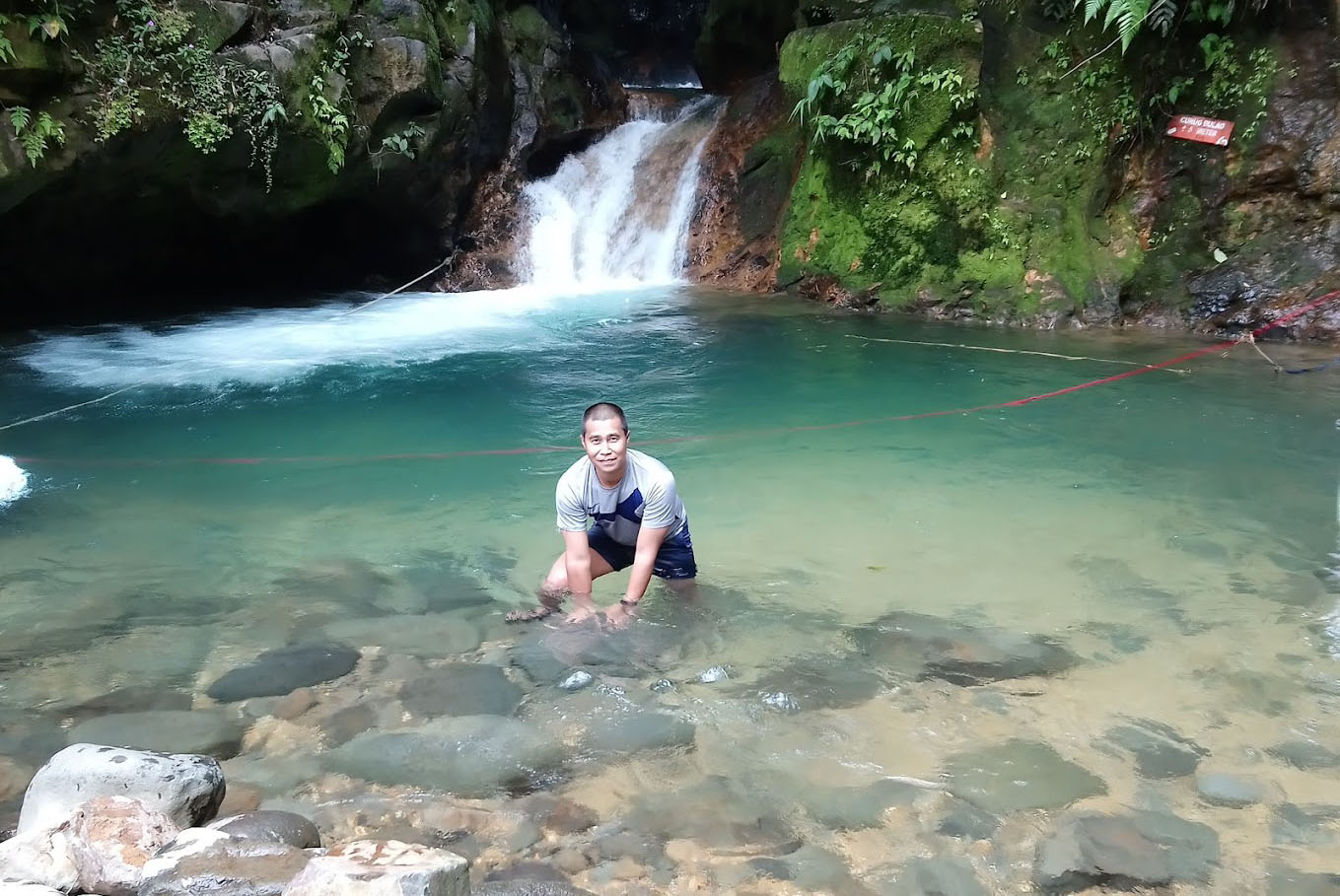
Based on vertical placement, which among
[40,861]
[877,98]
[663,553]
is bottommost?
[40,861]

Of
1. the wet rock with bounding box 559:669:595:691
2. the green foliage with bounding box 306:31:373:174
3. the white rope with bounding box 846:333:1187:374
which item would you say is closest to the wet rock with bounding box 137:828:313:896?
the wet rock with bounding box 559:669:595:691

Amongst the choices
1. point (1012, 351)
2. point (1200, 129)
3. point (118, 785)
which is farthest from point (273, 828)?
point (1200, 129)

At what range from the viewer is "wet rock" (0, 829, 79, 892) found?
2.37m

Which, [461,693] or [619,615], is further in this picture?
[619,615]

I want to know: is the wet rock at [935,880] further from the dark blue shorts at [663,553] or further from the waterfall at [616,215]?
the waterfall at [616,215]

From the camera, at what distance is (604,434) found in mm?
3934

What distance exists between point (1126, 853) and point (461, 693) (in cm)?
239

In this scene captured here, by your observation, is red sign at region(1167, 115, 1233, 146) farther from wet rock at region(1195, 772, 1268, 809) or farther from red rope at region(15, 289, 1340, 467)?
wet rock at region(1195, 772, 1268, 809)

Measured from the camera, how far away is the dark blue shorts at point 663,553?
14.6 feet

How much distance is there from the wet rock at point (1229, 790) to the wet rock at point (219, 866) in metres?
2.70

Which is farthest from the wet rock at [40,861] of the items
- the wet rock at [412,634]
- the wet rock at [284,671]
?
the wet rock at [412,634]

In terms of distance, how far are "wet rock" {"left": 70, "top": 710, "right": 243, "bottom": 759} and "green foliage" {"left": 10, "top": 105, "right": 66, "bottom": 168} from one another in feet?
26.2

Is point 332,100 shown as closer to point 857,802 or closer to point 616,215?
point 616,215

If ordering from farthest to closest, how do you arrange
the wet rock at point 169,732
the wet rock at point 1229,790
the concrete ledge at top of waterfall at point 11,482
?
the concrete ledge at top of waterfall at point 11,482
the wet rock at point 169,732
the wet rock at point 1229,790
